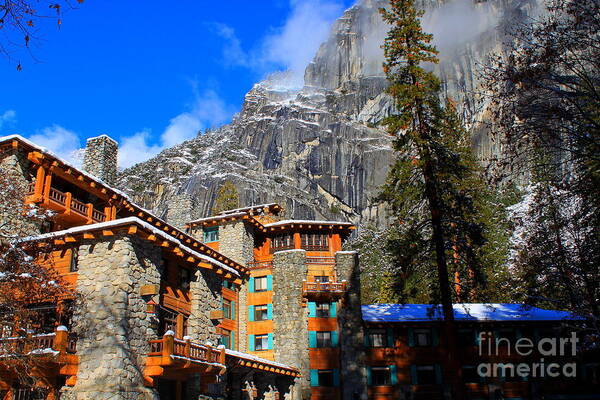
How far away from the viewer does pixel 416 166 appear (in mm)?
25562

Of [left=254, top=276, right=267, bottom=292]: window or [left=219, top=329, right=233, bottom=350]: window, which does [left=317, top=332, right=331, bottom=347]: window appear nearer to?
[left=254, top=276, right=267, bottom=292]: window

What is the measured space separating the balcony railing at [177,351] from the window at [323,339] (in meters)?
18.6

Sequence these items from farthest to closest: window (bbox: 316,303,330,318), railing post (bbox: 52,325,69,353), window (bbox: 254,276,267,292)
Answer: window (bbox: 254,276,267,292)
window (bbox: 316,303,330,318)
railing post (bbox: 52,325,69,353)

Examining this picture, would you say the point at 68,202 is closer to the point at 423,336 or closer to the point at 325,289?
the point at 325,289

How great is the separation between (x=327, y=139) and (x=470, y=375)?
9221 centimetres

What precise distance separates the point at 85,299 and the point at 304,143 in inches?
4217

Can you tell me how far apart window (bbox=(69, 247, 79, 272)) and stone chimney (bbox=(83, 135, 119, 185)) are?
11.5 m

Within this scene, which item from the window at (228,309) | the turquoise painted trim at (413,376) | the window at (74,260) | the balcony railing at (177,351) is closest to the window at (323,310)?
the window at (228,309)

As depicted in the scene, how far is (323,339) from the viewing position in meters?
39.6

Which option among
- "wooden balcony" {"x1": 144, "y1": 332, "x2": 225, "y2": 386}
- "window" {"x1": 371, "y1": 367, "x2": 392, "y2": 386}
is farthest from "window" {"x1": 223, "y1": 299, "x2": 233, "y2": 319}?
"wooden balcony" {"x1": 144, "y1": 332, "x2": 225, "y2": 386}

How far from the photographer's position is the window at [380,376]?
37216 mm

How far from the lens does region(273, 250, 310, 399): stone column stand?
38.9m

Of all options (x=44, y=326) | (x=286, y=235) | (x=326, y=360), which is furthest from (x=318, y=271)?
(x=44, y=326)

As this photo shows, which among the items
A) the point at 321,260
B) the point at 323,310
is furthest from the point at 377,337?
the point at 321,260
